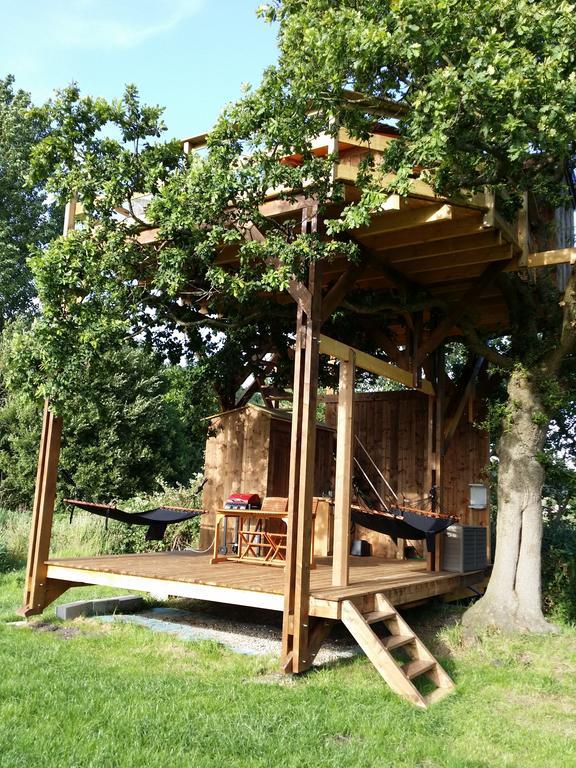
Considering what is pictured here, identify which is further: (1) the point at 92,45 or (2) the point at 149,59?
(1) the point at 92,45

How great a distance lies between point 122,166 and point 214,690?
4.25 m

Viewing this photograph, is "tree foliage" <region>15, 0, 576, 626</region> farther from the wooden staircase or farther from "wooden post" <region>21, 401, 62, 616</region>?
the wooden staircase

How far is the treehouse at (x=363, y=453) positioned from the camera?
15.9 feet

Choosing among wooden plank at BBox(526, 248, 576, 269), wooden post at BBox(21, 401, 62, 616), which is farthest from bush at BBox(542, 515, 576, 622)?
wooden post at BBox(21, 401, 62, 616)

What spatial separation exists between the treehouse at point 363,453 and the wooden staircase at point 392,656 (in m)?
0.01

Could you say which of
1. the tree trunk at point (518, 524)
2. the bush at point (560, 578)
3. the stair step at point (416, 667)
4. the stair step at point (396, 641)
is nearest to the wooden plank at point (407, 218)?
the tree trunk at point (518, 524)

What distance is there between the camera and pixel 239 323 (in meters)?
6.96

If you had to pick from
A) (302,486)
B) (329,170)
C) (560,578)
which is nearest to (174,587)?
(302,486)

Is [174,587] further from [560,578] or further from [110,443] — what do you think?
[110,443]

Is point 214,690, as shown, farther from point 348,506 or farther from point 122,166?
point 122,166

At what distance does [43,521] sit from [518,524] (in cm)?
452

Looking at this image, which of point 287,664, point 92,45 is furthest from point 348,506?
point 92,45

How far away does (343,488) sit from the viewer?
201 inches

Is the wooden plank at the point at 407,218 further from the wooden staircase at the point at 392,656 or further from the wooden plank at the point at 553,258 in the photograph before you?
the wooden staircase at the point at 392,656
